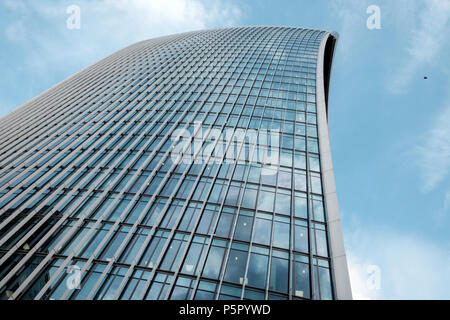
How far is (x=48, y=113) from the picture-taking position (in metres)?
36.2

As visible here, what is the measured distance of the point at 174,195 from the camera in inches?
791

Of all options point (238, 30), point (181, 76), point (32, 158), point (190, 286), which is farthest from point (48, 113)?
point (238, 30)

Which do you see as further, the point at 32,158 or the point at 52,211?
the point at 32,158

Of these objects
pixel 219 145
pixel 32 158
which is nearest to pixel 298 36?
pixel 219 145

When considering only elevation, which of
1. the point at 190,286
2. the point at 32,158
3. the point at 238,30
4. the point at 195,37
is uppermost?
the point at 238,30

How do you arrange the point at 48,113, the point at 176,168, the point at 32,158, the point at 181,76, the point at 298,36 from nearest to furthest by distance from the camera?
the point at 176,168, the point at 32,158, the point at 48,113, the point at 181,76, the point at 298,36

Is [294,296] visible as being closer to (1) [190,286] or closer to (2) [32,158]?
(1) [190,286]

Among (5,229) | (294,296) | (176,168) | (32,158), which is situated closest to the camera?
(294,296)

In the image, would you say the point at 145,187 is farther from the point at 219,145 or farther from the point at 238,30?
the point at 238,30

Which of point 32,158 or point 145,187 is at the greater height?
point 32,158

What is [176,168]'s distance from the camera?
22.8 meters

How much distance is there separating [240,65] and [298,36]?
93.2 feet

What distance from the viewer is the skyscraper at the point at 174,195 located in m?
14.5

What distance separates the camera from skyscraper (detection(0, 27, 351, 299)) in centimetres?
1448
